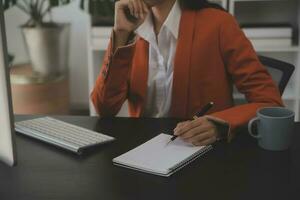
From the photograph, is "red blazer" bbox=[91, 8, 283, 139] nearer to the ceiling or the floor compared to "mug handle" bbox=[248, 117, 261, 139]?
nearer to the ceiling

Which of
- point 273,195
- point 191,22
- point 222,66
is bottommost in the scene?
point 273,195

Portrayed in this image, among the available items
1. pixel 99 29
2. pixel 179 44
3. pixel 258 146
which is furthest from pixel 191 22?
pixel 99 29

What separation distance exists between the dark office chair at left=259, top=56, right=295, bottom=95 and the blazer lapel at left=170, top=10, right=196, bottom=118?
0.30 m

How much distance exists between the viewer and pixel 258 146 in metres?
1.23

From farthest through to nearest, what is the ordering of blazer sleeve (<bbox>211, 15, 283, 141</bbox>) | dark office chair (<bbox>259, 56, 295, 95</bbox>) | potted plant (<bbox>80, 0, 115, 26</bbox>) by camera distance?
potted plant (<bbox>80, 0, 115, 26</bbox>) < dark office chair (<bbox>259, 56, 295, 95</bbox>) < blazer sleeve (<bbox>211, 15, 283, 141</bbox>)

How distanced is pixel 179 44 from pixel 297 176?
67 centimetres

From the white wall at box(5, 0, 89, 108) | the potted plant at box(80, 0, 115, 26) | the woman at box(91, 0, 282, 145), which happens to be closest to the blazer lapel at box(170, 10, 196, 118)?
→ the woman at box(91, 0, 282, 145)

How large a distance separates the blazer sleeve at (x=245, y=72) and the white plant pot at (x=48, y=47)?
73.4 inches

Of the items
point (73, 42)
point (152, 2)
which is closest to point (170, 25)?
point (152, 2)

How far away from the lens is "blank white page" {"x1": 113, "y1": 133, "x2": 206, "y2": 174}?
3.58 ft

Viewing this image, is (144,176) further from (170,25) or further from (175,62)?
(170,25)

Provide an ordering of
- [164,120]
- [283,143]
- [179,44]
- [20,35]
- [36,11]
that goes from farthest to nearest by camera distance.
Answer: [20,35] → [36,11] → [179,44] → [164,120] → [283,143]

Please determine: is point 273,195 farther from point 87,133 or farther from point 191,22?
point 191,22

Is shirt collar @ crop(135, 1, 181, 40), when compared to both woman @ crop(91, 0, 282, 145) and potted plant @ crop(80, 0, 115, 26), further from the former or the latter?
potted plant @ crop(80, 0, 115, 26)
